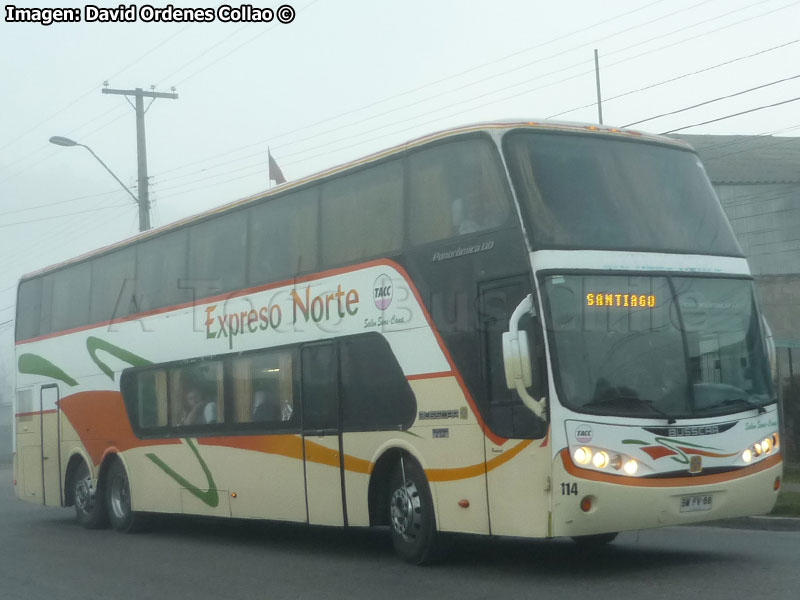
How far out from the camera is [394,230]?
39.4ft

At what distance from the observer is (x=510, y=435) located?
1038 cm

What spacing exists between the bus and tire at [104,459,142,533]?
10.0 feet

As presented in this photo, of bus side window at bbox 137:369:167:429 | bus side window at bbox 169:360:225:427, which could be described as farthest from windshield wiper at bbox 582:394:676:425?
bus side window at bbox 137:369:167:429

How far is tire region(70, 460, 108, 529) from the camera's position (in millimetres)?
18625

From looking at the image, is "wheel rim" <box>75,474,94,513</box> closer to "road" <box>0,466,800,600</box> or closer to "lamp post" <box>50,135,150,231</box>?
"road" <box>0,466,800,600</box>

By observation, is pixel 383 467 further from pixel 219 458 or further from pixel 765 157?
pixel 765 157

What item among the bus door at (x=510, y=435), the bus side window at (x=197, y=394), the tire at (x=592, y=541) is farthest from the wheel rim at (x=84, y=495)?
the bus door at (x=510, y=435)

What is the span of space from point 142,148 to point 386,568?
23226 mm

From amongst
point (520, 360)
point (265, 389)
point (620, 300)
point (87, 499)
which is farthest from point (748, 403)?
point (87, 499)

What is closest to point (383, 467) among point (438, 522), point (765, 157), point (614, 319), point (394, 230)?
point (438, 522)

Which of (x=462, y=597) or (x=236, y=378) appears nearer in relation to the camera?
(x=462, y=597)

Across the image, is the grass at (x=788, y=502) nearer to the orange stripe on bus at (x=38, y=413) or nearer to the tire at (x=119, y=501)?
the tire at (x=119, y=501)

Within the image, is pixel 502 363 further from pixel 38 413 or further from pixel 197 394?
pixel 38 413

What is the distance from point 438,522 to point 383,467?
1.23 meters
